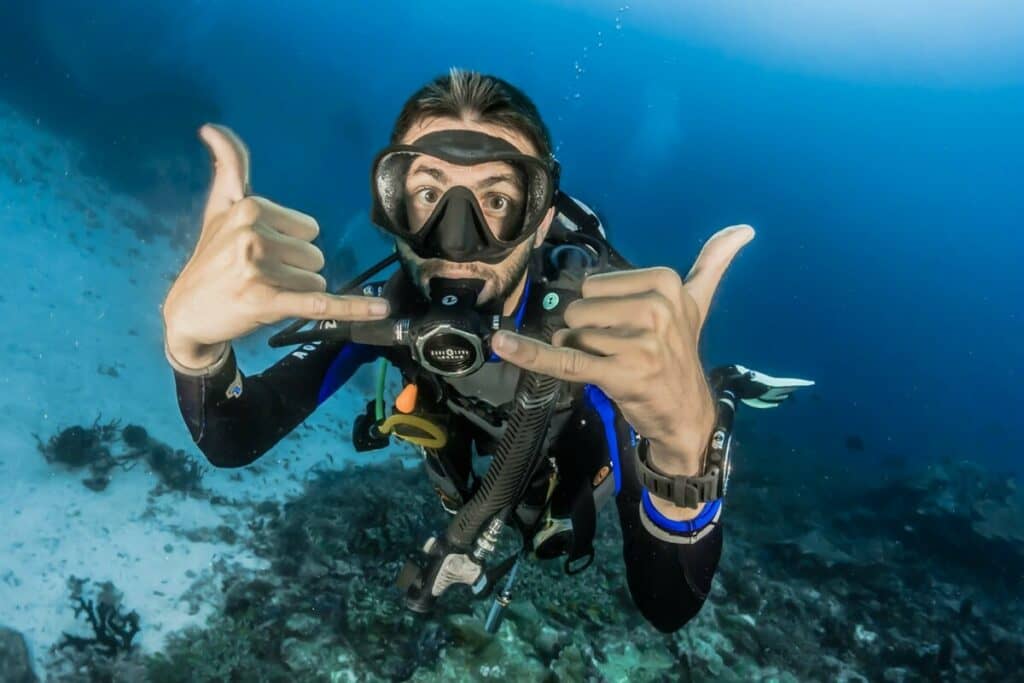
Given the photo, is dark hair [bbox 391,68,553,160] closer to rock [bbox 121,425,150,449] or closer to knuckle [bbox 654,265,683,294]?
knuckle [bbox 654,265,683,294]

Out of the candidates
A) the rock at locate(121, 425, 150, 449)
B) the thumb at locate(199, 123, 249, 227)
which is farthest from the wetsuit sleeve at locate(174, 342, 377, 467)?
the rock at locate(121, 425, 150, 449)

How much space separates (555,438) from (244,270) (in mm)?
2225

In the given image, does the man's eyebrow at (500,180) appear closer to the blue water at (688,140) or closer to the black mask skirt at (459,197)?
the black mask skirt at (459,197)

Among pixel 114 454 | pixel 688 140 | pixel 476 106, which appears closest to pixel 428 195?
pixel 476 106

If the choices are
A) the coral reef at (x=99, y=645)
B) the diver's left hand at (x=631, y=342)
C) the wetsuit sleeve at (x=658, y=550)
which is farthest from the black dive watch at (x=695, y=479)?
the coral reef at (x=99, y=645)

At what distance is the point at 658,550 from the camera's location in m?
2.42

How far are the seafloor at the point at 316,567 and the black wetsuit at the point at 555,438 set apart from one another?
321cm

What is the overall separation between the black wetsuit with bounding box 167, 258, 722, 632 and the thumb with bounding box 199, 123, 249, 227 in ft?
2.73

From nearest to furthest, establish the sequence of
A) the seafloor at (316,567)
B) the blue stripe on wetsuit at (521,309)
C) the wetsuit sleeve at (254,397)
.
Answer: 1. the wetsuit sleeve at (254,397)
2. the blue stripe on wetsuit at (521,309)
3. the seafloor at (316,567)

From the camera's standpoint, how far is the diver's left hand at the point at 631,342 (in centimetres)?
140

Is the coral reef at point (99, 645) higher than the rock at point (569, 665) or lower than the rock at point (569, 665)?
lower

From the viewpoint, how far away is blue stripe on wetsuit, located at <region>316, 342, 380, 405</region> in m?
3.60

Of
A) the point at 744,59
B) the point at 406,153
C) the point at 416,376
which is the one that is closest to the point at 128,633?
the point at 416,376

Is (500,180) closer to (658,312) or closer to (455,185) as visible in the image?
(455,185)
